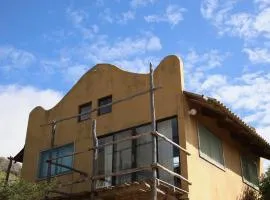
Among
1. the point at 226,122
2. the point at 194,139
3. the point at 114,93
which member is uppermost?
the point at 114,93

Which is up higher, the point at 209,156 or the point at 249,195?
the point at 209,156

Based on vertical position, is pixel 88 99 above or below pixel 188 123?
above

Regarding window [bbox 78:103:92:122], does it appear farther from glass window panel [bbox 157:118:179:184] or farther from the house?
glass window panel [bbox 157:118:179:184]

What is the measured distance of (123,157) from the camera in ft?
50.6

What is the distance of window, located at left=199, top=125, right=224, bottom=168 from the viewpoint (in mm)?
15234

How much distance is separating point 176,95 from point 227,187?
430 cm

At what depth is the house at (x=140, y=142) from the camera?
13852 millimetres

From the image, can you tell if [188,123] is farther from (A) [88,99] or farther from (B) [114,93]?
(A) [88,99]

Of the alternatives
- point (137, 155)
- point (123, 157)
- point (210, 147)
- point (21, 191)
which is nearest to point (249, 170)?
point (210, 147)

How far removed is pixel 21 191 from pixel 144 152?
4285 mm

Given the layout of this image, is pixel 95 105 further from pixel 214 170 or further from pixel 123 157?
pixel 214 170

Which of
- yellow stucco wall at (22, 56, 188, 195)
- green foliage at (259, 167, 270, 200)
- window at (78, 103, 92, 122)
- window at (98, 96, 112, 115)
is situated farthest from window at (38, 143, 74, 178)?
green foliage at (259, 167, 270, 200)

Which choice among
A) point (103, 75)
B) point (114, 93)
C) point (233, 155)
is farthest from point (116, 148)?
point (233, 155)

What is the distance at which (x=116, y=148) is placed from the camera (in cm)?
1577
